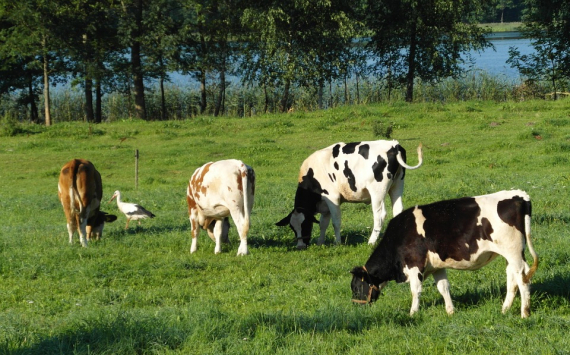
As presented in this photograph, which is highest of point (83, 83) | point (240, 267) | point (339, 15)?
point (339, 15)

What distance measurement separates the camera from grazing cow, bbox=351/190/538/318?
752 centimetres

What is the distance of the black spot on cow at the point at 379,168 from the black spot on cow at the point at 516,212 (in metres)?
5.71

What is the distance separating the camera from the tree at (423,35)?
36.0m

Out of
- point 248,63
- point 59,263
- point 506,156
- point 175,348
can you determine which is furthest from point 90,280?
point 248,63

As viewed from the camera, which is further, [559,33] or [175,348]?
[559,33]

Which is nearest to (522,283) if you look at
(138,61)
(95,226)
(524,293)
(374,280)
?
(524,293)

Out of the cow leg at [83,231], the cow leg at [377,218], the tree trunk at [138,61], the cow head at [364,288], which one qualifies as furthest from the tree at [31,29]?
the cow head at [364,288]

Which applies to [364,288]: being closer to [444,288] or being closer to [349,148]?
[444,288]

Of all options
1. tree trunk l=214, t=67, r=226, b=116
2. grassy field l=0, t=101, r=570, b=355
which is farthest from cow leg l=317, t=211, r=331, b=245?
tree trunk l=214, t=67, r=226, b=116

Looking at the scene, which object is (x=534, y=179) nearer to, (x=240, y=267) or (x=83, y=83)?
(x=240, y=267)

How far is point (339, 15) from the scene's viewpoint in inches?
1411

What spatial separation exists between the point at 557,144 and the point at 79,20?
24.4m

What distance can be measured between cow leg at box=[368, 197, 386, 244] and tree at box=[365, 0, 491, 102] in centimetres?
2379

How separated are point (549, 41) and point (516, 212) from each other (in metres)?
35.6
